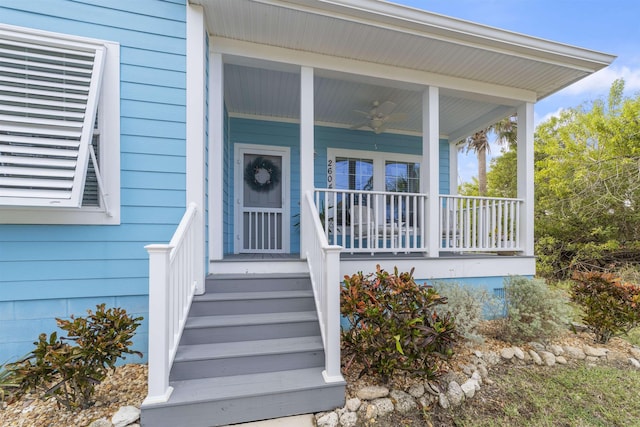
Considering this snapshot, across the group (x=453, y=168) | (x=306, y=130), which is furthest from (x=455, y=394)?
(x=453, y=168)

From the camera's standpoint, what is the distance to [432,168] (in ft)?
12.5

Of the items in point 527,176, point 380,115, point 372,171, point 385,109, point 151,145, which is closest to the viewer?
point 151,145

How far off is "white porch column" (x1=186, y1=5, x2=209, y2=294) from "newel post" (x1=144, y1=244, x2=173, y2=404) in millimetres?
849

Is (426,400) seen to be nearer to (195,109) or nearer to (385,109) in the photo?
(195,109)

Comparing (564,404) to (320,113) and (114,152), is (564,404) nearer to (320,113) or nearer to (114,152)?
(114,152)

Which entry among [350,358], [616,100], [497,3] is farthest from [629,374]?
[616,100]

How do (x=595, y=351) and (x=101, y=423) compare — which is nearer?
(x=101, y=423)

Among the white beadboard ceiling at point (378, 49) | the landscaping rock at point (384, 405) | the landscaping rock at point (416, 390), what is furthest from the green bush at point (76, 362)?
the white beadboard ceiling at point (378, 49)

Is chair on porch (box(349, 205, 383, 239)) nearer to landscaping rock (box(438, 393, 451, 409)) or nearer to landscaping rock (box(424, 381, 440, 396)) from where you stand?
landscaping rock (box(424, 381, 440, 396))

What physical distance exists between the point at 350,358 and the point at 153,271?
1637 mm

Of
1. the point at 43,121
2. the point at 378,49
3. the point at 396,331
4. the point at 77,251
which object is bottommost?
the point at 396,331

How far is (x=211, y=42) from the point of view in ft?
10.0

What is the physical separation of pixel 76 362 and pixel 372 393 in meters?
2.09

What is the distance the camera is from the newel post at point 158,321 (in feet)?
6.05
